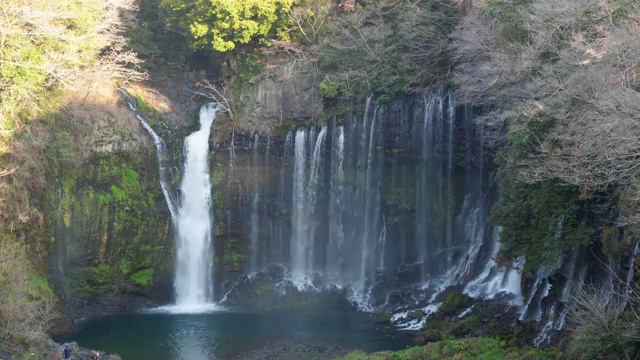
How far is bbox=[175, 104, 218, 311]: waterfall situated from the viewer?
29.9 metres

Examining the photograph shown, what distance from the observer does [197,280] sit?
98.6ft

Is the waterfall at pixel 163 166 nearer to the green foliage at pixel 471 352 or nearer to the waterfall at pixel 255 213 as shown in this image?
the waterfall at pixel 255 213

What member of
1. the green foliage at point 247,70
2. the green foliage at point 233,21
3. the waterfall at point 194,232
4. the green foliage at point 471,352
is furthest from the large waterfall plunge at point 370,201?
the green foliage at point 471,352

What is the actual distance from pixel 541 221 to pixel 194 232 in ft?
52.3

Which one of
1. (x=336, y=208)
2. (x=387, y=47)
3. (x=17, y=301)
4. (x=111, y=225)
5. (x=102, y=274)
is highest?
(x=387, y=47)

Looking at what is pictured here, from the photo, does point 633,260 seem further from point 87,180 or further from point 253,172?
point 87,180

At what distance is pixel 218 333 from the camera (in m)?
25.7

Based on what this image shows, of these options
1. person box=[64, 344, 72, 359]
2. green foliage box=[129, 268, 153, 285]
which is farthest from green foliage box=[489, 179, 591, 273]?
green foliage box=[129, 268, 153, 285]

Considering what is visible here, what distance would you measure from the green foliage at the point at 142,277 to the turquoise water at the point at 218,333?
1579mm

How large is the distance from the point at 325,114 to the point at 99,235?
442 inches

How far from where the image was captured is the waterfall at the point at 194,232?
29875 millimetres

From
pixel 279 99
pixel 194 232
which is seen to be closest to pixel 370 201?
pixel 279 99

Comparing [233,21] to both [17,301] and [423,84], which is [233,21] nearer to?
[423,84]

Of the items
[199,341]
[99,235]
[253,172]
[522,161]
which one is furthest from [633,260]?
[99,235]
